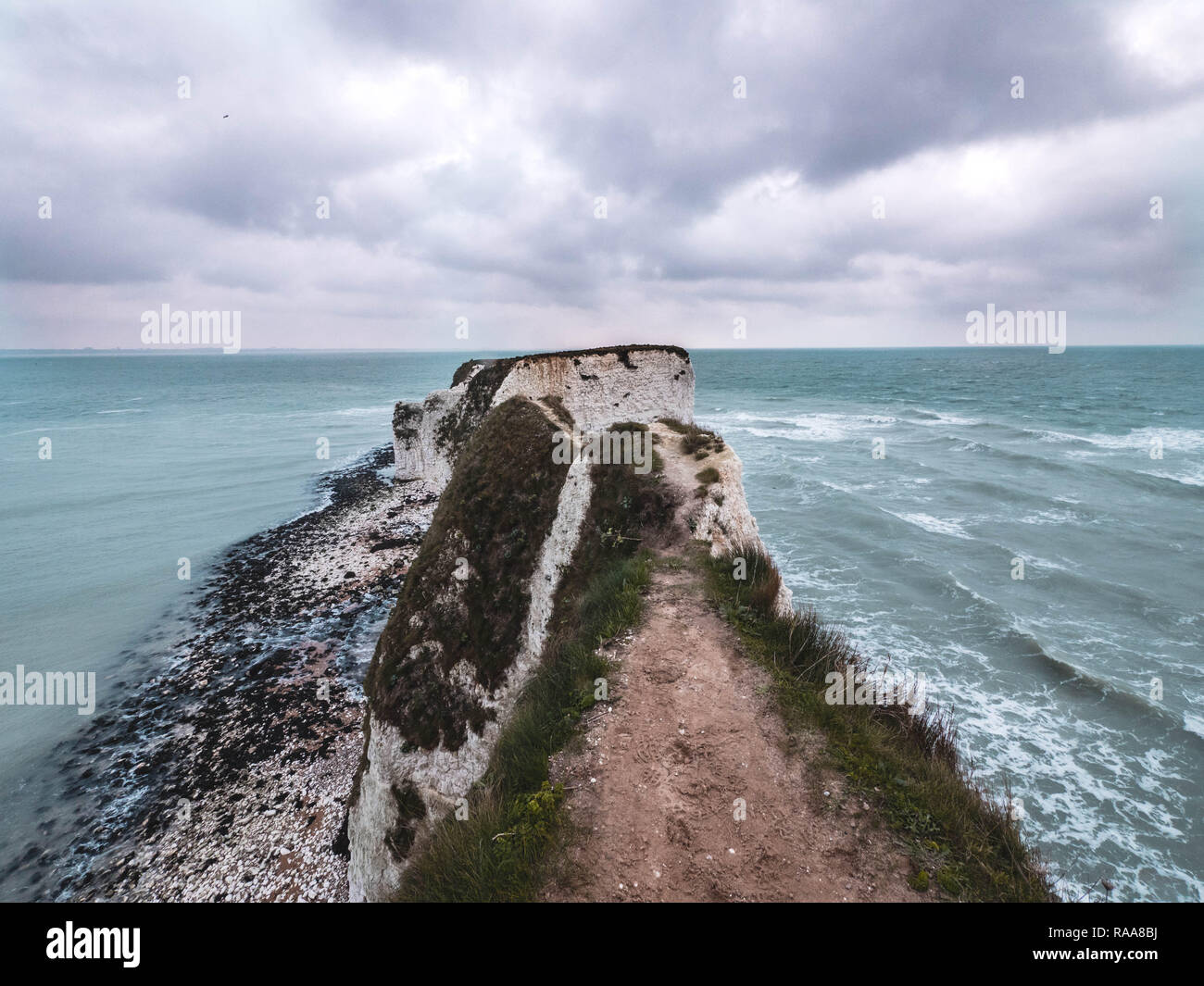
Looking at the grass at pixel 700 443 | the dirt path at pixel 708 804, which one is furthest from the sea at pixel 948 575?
the grass at pixel 700 443

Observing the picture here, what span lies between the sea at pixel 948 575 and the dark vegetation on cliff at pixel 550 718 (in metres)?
7.73

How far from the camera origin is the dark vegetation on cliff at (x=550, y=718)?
576 cm

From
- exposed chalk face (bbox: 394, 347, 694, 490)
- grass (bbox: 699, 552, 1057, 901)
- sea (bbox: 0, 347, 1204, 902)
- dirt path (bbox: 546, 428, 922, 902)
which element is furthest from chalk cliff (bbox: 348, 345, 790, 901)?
sea (bbox: 0, 347, 1204, 902)

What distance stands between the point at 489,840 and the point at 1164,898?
1308cm

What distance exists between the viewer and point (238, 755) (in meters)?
16.5

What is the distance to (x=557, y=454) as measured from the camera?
15.0 m

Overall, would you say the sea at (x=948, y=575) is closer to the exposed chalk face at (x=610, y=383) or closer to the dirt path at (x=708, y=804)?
the dirt path at (x=708, y=804)

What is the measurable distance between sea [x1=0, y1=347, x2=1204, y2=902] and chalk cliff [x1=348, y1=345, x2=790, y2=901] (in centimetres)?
865

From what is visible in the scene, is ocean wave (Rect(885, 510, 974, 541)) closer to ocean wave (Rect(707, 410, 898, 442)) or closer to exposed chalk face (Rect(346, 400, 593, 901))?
exposed chalk face (Rect(346, 400, 593, 901))

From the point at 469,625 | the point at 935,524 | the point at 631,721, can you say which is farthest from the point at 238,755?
the point at 935,524

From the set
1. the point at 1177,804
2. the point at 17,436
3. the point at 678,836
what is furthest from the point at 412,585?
the point at 17,436

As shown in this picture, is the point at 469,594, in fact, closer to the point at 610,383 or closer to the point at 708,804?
the point at 708,804
